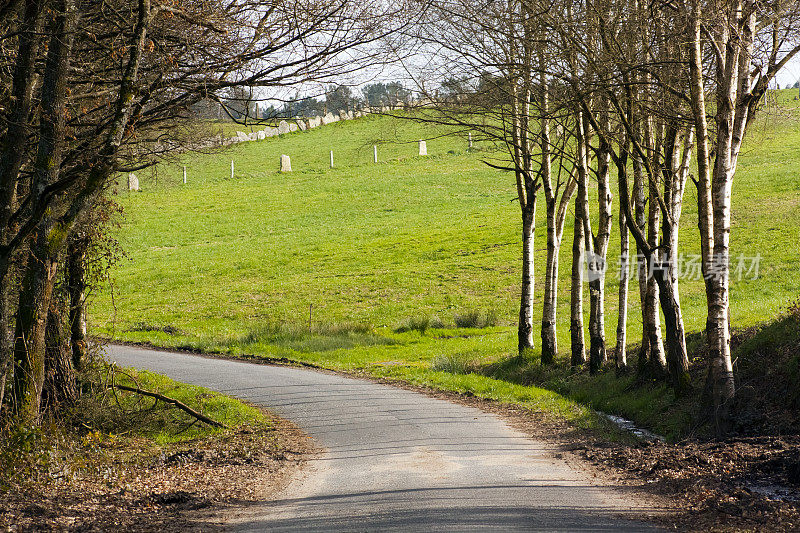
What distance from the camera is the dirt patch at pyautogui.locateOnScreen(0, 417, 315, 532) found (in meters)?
6.80

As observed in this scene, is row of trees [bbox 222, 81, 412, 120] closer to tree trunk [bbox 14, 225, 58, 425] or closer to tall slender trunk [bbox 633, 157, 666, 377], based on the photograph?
tree trunk [bbox 14, 225, 58, 425]

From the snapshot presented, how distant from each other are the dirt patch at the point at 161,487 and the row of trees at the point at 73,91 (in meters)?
1.21

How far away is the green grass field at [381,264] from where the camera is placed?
19.5 metres

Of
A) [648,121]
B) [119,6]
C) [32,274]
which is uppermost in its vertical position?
[119,6]

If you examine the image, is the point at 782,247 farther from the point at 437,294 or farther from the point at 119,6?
the point at 119,6

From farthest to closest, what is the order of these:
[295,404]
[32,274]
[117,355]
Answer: [117,355] → [295,404] → [32,274]

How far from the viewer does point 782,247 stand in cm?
3075

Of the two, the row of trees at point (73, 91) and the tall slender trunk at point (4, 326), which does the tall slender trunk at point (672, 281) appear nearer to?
the row of trees at point (73, 91)

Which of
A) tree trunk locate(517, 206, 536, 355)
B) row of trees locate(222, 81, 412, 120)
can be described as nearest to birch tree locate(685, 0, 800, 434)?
row of trees locate(222, 81, 412, 120)

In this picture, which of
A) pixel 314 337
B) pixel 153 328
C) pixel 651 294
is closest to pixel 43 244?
pixel 651 294

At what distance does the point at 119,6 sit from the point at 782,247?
28.5 metres

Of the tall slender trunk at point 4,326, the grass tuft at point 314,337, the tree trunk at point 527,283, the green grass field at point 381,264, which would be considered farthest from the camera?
the grass tuft at point 314,337

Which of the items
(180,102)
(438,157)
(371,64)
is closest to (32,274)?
(180,102)

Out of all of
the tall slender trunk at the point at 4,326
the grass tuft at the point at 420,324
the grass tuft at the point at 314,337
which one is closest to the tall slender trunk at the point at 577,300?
the grass tuft at the point at 314,337
